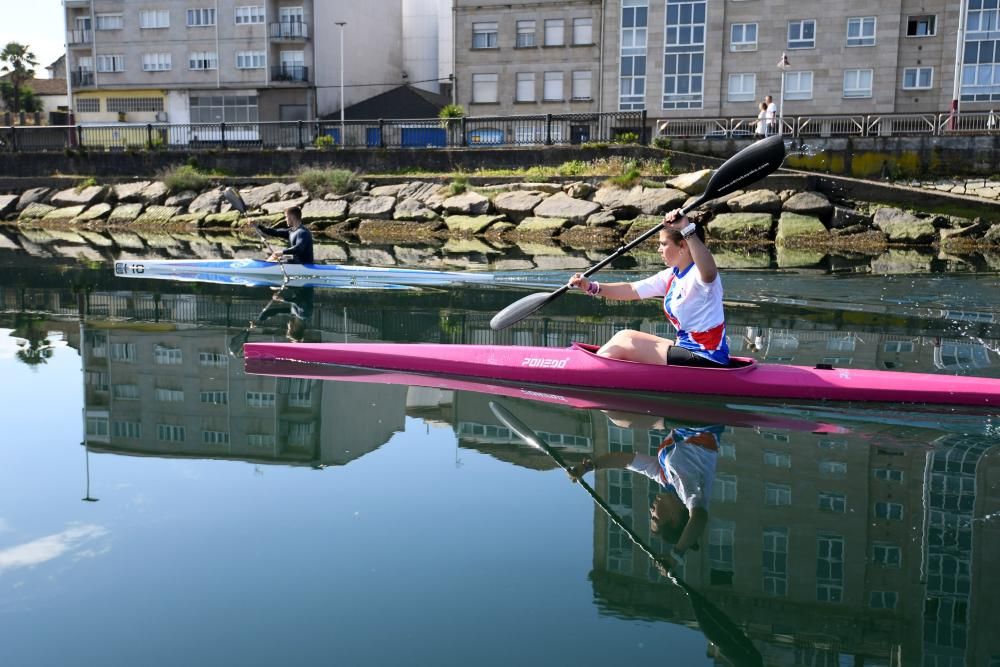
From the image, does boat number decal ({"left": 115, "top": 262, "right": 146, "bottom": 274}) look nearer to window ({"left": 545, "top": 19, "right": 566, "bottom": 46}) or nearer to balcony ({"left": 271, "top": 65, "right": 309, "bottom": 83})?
window ({"left": 545, "top": 19, "right": 566, "bottom": 46})

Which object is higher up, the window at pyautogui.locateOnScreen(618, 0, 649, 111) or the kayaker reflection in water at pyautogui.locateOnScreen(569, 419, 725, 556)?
the window at pyautogui.locateOnScreen(618, 0, 649, 111)

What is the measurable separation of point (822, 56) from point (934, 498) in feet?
133

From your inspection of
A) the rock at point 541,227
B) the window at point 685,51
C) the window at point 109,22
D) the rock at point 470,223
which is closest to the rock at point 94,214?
the rock at point 470,223

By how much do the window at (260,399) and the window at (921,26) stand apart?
40.8m

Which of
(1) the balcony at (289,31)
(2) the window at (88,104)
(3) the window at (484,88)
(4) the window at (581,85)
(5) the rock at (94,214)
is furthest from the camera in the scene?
(2) the window at (88,104)

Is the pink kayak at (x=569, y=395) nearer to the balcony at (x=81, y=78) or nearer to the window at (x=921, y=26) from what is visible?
the window at (x=921, y=26)

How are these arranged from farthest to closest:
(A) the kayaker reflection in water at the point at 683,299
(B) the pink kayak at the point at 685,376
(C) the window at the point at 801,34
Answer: (C) the window at the point at 801,34, (B) the pink kayak at the point at 685,376, (A) the kayaker reflection in water at the point at 683,299

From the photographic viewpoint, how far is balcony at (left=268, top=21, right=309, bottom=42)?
51594 mm

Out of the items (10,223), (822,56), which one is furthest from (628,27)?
(10,223)

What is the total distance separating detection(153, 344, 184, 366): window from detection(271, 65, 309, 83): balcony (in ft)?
Result: 138

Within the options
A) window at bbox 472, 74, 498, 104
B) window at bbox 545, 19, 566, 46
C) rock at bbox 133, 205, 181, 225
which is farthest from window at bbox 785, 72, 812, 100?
rock at bbox 133, 205, 181, 225

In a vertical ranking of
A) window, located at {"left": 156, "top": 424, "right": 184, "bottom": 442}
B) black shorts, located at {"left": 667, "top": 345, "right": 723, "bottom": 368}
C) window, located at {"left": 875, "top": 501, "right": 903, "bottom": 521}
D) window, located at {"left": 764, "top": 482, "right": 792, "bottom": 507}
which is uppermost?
black shorts, located at {"left": 667, "top": 345, "right": 723, "bottom": 368}

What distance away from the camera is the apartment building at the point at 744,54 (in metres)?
42.2

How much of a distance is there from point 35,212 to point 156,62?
21.5m
